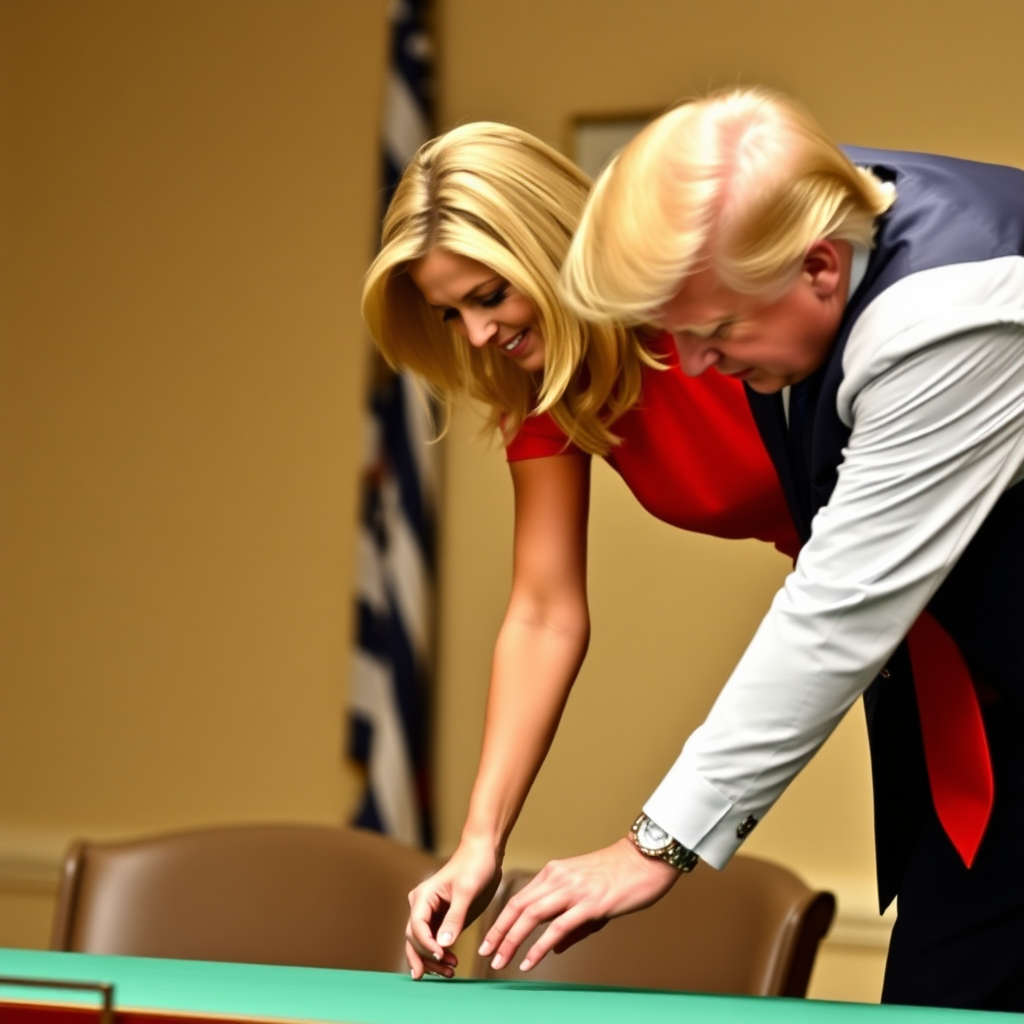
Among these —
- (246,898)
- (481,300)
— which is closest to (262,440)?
(246,898)

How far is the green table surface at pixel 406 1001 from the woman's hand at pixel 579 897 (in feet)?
0.14

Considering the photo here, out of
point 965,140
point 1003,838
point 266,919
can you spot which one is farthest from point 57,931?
point 965,140

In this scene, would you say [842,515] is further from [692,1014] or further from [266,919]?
[266,919]

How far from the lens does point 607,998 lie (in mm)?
1214

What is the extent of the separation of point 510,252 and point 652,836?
1.95 feet

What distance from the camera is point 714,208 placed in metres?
1.19

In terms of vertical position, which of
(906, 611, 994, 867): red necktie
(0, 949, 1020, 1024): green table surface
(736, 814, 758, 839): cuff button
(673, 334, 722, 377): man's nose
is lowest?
(0, 949, 1020, 1024): green table surface

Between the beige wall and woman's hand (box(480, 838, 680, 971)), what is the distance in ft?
6.44

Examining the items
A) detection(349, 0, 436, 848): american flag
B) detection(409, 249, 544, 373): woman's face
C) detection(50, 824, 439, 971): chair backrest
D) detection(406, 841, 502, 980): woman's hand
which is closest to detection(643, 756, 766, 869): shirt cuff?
detection(406, 841, 502, 980): woman's hand

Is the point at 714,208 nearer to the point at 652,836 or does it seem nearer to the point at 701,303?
the point at 701,303

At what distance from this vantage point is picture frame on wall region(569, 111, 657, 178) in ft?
11.0

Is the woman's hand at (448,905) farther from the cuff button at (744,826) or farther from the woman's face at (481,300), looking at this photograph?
the woman's face at (481,300)

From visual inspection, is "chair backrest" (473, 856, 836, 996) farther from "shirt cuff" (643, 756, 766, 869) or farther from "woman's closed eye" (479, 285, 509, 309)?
"woman's closed eye" (479, 285, 509, 309)

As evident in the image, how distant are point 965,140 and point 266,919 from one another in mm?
2091
